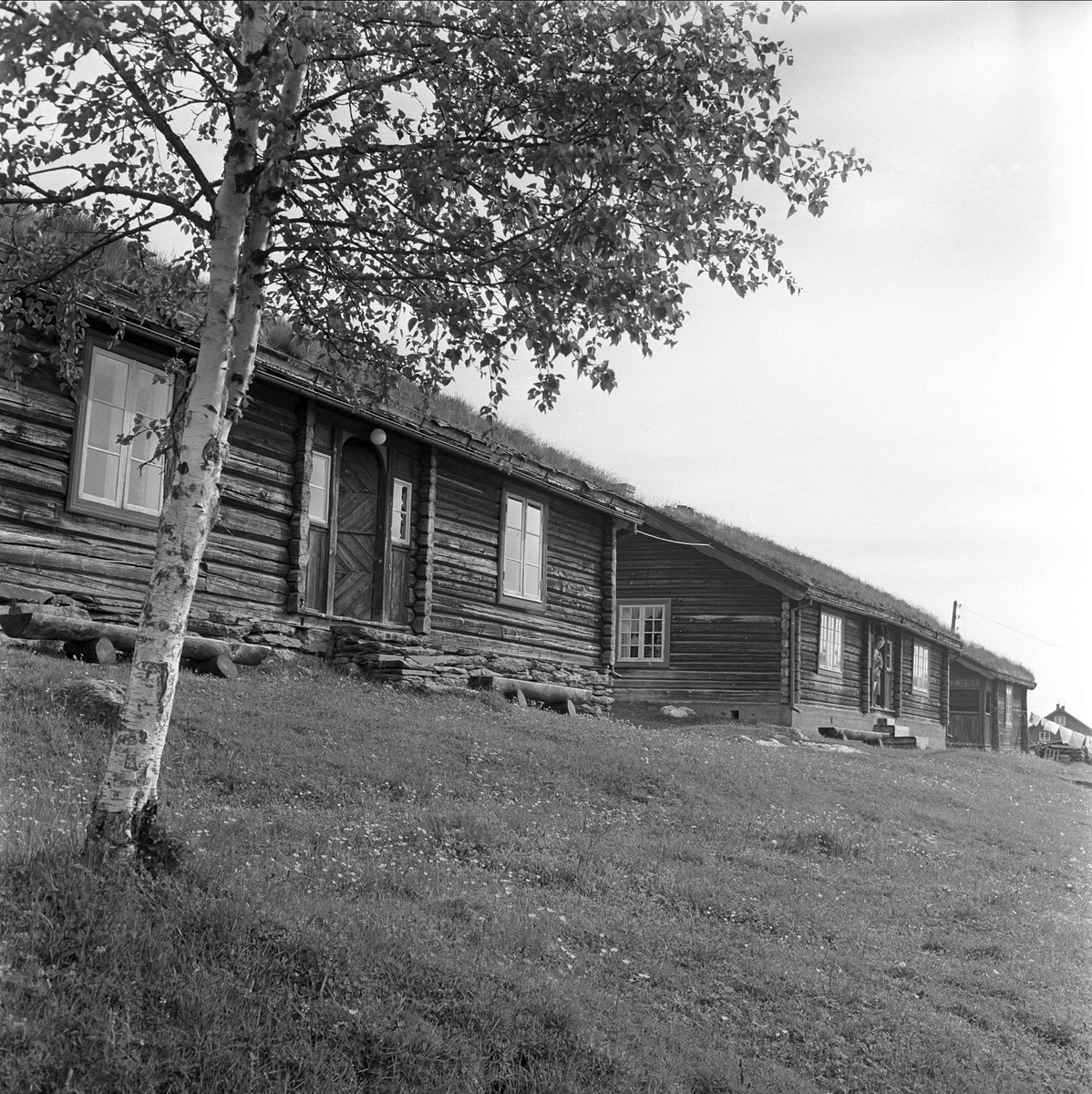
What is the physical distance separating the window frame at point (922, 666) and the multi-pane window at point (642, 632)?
14409mm

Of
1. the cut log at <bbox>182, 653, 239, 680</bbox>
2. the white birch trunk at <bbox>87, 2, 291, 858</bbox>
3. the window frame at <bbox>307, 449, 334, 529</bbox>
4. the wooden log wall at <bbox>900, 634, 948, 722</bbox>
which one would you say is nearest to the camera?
the white birch trunk at <bbox>87, 2, 291, 858</bbox>

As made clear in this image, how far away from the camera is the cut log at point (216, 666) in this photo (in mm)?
13242

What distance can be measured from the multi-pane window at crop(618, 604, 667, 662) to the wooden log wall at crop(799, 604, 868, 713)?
3.87 metres

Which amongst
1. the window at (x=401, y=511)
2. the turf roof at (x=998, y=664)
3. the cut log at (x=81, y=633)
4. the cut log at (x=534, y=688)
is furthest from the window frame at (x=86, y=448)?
the turf roof at (x=998, y=664)

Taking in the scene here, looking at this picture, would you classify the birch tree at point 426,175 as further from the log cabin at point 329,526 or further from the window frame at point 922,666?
the window frame at point 922,666

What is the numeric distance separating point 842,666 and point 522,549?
16.2 metres

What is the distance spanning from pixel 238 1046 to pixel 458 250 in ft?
15.5

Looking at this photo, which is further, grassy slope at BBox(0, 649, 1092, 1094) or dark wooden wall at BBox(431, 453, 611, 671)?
dark wooden wall at BBox(431, 453, 611, 671)

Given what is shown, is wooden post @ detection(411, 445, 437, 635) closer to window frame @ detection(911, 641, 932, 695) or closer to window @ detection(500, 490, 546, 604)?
window @ detection(500, 490, 546, 604)

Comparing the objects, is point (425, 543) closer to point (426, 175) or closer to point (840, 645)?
point (426, 175)

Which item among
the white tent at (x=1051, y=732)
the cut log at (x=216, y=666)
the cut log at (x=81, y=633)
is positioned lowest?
the white tent at (x=1051, y=732)

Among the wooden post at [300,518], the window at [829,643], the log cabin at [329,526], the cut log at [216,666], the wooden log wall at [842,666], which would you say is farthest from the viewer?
the window at [829,643]

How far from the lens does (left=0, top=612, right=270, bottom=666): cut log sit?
11.2 meters

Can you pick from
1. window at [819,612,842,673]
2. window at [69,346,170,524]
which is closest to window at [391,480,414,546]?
window at [69,346,170,524]
